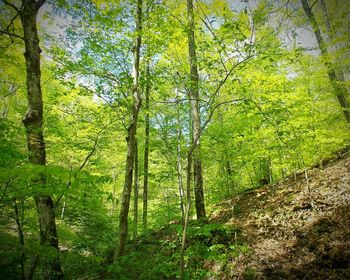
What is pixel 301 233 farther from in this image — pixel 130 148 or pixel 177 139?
pixel 130 148

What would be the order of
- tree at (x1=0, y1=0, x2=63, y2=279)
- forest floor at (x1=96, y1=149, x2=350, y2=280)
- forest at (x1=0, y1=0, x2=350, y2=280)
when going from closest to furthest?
forest at (x1=0, y1=0, x2=350, y2=280), forest floor at (x1=96, y1=149, x2=350, y2=280), tree at (x1=0, y1=0, x2=63, y2=279)

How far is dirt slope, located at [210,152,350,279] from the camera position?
3.99 m

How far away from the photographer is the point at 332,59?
8680mm

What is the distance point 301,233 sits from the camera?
5.00 meters

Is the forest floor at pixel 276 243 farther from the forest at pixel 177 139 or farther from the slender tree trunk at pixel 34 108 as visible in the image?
the slender tree trunk at pixel 34 108

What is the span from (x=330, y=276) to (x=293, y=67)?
7.89 m

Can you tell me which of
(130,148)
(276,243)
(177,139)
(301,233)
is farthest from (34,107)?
(301,233)

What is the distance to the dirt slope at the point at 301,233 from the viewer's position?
3992 mm

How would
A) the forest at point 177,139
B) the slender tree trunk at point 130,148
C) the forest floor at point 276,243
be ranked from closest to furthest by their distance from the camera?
the forest at point 177,139 → the forest floor at point 276,243 → the slender tree trunk at point 130,148

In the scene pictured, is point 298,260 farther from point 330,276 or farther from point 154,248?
point 154,248

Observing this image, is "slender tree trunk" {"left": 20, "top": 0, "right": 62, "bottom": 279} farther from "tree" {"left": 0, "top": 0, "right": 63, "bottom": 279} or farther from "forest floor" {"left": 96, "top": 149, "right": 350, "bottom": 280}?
"forest floor" {"left": 96, "top": 149, "right": 350, "bottom": 280}

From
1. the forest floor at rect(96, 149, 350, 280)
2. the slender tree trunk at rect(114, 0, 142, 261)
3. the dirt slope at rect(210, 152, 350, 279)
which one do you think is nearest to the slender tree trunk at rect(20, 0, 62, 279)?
the slender tree trunk at rect(114, 0, 142, 261)

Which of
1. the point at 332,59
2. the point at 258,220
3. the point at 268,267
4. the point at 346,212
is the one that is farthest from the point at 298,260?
the point at 332,59

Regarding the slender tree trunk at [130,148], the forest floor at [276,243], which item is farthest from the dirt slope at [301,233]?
the slender tree trunk at [130,148]
